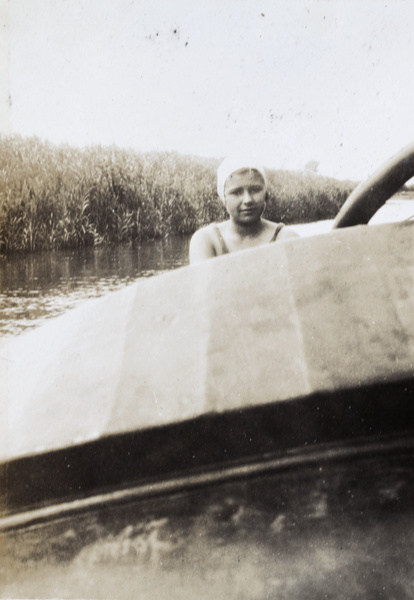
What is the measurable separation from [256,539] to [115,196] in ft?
3.88

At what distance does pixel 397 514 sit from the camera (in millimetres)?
545

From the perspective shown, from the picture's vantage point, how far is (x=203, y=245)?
131cm

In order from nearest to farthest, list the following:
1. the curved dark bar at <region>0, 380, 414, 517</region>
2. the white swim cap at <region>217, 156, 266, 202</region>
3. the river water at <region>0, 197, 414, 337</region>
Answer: the curved dark bar at <region>0, 380, 414, 517</region> → the white swim cap at <region>217, 156, 266, 202</region> → the river water at <region>0, 197, 414, 337</region>

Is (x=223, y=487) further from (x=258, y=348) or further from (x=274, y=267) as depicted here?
(x=274, y=267)

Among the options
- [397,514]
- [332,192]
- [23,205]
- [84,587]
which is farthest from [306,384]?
[23,205]

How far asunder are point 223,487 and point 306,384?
0.16 m

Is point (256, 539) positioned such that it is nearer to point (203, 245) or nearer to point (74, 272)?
point (203, 245)

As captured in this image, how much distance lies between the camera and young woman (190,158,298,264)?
1.24 metres

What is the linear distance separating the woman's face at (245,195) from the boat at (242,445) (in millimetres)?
640

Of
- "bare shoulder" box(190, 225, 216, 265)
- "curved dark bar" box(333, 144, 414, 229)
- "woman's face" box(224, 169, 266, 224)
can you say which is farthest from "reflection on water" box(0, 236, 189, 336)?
"curved dark bar" box(333, 144, 414, 229)

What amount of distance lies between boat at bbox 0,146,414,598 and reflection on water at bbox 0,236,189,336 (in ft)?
2.61

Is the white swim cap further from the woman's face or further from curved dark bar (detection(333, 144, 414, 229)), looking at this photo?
curved dark bar (detection(333, 144, 414, 229))

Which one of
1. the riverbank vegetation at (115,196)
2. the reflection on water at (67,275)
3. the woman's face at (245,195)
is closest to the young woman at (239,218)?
the woman's face at (245,195)

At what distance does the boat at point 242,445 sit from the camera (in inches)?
21.1
